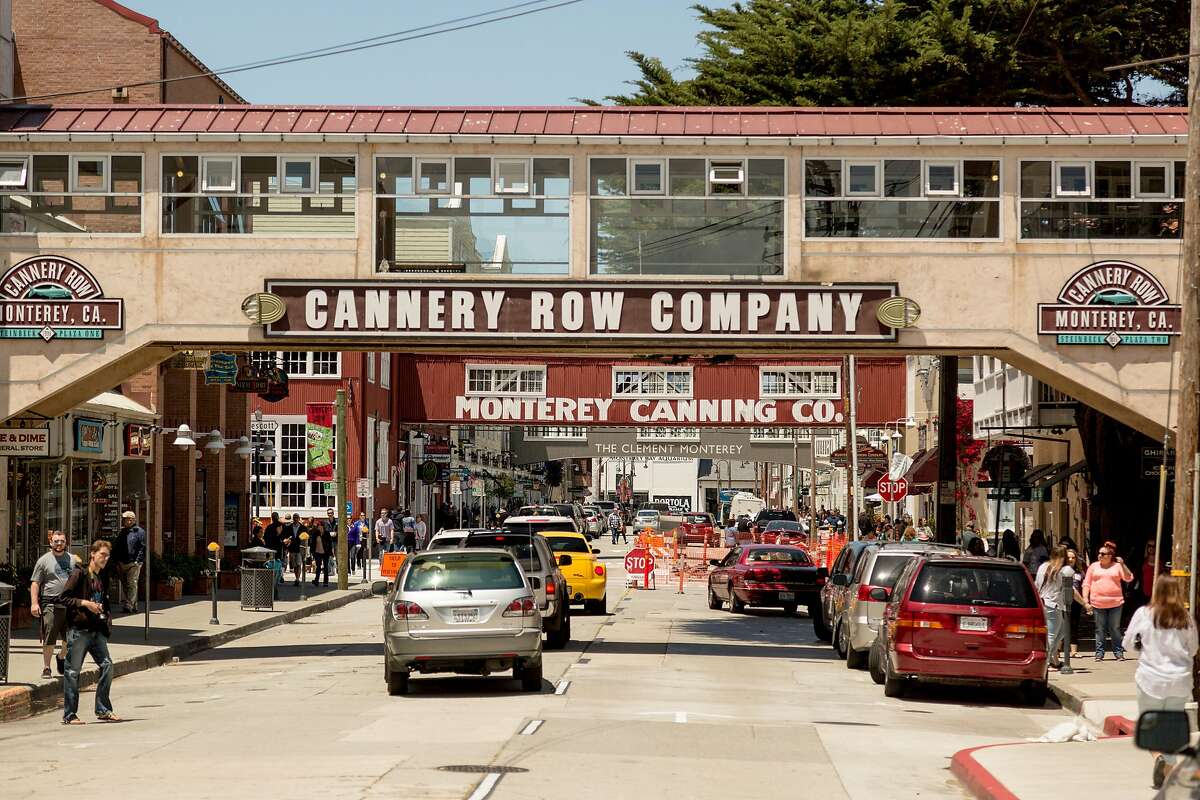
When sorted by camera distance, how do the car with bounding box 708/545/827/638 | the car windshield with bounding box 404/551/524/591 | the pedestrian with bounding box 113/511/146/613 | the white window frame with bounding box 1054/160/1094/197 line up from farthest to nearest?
the car with bounding box 708/545/827/638
the pedestrian with bounding box 113/511/146/613
the white window frame with bounding box 1054/160/1094/197
the car windshield with bounding box 404/551/524/591

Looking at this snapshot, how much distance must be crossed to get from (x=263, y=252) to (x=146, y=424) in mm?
13611

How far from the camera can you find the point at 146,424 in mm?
38000

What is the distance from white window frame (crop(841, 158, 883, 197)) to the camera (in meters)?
25.6

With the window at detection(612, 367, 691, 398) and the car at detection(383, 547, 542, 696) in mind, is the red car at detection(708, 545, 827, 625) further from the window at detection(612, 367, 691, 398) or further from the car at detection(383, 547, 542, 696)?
the window at detection(612, 367, 691, 398)

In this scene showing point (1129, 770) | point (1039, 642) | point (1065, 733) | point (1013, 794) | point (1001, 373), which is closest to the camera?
point (1013, 794)

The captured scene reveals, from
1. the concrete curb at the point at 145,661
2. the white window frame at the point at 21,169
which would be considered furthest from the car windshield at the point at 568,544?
the white window frame at the point at 21,169

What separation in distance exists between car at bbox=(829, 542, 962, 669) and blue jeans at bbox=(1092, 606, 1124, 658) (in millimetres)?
2378

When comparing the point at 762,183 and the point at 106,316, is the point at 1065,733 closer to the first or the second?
the point at 762,183

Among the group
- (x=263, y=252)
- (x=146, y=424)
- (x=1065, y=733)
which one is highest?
(x=263, y=252)

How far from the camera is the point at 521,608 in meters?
18.8

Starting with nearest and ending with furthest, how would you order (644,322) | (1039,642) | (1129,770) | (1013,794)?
(1013,794) < (1129,770) < (1039,642) < (644,322)

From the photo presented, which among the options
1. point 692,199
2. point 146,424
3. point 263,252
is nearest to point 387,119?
point 263,252

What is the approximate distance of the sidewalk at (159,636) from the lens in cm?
1928

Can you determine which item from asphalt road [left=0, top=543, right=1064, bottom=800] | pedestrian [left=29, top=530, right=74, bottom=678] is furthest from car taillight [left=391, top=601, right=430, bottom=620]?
pedestrian [left=29, top=530, right=74, bottom=678]
